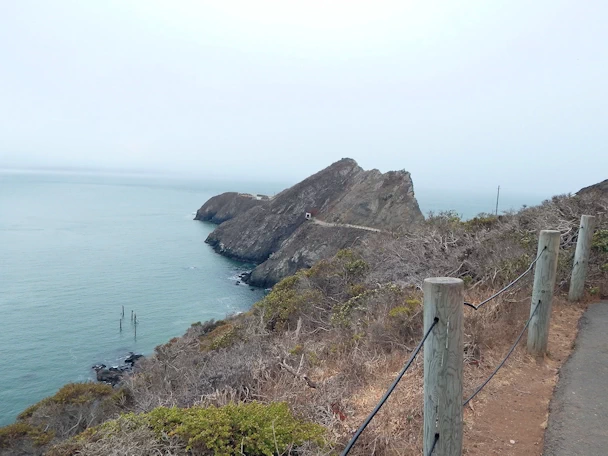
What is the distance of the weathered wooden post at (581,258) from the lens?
6.89 metres

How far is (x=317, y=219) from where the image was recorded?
62.2 metres

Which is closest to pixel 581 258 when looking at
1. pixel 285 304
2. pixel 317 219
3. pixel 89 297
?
pixel 285 304

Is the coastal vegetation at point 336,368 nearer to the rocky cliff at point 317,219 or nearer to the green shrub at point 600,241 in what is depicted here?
the green shrub at point 600,241

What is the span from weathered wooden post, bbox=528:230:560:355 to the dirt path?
0.42 meters

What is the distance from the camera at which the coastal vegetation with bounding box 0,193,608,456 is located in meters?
3.60

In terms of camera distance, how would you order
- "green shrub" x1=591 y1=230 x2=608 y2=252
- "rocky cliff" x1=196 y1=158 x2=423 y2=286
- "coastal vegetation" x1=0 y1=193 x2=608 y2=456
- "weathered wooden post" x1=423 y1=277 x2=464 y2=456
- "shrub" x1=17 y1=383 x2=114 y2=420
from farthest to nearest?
"rocky cliff" x1=196 y1=158 x2=423 y2=286, "shrub" x1=17 y1=383 x2=114 y2=420, "green shrub" x1=591 y1=230 x2=608 y2=252, "coastal vegetation" x1=0 y1=193 x2=608 y2=456, "weathered wooden post" x1=423 y1=277 x2=464 y2=456

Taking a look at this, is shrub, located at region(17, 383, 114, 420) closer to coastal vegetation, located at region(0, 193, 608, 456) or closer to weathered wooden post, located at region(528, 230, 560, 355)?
coastal vegetation, located at region(0, 193, 608, 456)

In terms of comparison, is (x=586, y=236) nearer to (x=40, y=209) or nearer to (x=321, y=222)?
(x=321, y=222)

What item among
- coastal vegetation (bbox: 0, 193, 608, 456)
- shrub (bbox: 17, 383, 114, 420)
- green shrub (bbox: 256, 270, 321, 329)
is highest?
coastal vegetation (bbox: 0, 193, 608, 456)

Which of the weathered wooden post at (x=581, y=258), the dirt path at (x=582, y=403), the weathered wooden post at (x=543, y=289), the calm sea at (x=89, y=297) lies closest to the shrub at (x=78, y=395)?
the calm sea at (x=89, y=297)

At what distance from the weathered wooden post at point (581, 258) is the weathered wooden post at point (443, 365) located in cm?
593

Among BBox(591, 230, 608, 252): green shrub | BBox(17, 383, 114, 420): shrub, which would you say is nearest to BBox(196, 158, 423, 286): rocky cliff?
BBox(17, 383, 114, 420): shrub

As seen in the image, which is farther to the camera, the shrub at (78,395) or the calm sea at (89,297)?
the calm sea at (89,297)

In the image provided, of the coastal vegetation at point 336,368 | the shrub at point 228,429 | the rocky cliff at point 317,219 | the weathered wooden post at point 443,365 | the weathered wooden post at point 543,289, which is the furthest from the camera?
the rocky cliff at point 317,219
